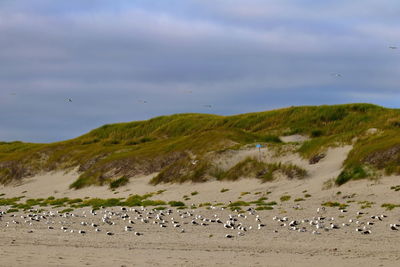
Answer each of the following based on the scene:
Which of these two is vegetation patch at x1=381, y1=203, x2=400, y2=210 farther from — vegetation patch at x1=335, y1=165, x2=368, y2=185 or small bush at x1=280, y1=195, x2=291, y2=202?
small bush at x1=280, y1=195, x2=291, y2=202

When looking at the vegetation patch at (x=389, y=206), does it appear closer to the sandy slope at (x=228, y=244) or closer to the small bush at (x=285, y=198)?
the sandy slope at (x=228, y=244)

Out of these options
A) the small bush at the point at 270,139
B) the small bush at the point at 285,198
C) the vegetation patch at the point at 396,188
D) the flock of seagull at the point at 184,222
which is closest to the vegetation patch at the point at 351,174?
the vegetation patch at the point at 396,188

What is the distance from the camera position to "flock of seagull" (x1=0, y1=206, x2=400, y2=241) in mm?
25328

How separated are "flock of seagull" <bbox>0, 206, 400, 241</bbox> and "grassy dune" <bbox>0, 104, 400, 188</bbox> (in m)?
11.9

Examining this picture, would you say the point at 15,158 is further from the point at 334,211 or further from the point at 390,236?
the point at 390,236

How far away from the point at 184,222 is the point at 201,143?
29.4 metres

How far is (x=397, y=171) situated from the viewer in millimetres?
37469

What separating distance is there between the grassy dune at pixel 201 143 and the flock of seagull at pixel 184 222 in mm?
11929

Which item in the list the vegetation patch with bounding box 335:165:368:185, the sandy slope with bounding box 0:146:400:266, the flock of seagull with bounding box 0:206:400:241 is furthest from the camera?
the vegetation patch with bounding box 335:165:368:185

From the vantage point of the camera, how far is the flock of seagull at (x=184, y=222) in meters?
25.3

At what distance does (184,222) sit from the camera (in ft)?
94.5

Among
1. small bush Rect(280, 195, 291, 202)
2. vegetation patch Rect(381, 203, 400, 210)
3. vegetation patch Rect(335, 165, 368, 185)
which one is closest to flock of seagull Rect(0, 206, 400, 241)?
vegetation patch Rect(381, 203, 400, 210)

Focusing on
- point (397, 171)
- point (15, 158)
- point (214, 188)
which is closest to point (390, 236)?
point (397, 171)

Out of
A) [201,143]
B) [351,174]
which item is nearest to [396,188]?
[351,174]
